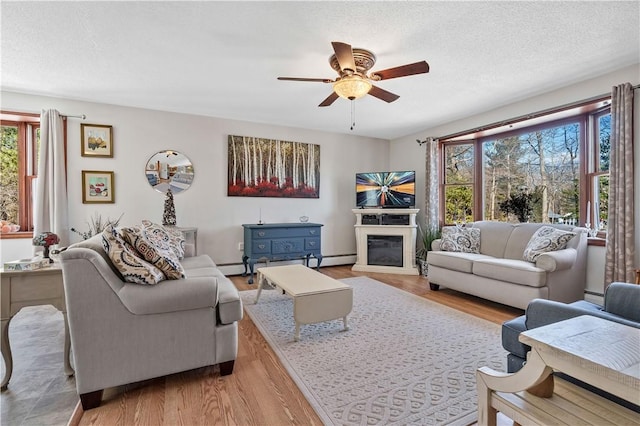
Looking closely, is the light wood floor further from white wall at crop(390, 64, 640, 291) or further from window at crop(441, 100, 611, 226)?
window at crop(441, 100, 611, 226)

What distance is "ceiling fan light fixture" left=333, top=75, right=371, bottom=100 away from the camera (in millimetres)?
2418

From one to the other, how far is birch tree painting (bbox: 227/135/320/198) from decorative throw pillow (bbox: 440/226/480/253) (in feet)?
7.66

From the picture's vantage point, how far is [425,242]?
4.76 meters

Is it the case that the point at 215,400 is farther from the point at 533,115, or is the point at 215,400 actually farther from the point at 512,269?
the point at 533,115

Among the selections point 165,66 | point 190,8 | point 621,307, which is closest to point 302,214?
point 165,66

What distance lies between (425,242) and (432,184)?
992mm

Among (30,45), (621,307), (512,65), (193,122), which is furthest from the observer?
(193,122)

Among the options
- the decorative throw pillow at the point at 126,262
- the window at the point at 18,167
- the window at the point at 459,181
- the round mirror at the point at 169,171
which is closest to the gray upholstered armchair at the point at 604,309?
the decorative throw pillow at the point at 126,262

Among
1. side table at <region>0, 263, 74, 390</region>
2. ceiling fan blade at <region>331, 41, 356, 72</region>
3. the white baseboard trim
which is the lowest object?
the white baseboard trim

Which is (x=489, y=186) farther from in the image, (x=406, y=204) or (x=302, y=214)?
(x=302, y=214)

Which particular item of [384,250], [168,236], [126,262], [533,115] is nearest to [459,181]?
[533,115]

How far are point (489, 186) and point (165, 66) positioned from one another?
4.60m

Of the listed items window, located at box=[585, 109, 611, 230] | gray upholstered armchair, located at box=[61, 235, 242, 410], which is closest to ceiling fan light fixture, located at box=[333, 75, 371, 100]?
gray upholstered armchair, located at box=[61, 235, 242, 410]

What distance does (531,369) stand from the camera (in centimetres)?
87
